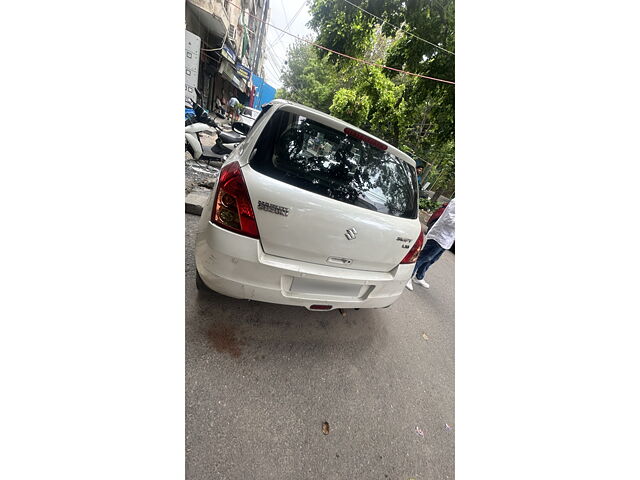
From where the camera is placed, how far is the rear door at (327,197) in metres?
1.45

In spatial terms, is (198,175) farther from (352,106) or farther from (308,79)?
(308,79)

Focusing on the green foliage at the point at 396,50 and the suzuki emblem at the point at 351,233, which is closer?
the suzuki emblem at the point at 351,233

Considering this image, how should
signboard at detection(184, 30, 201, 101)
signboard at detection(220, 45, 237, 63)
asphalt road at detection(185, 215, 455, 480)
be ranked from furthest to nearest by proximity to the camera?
signboard at detection(220, 45, 237, 63)
signboard at detection(184, 30, 201, 101)
asphalt road at detection(185, 215, 455, 480)

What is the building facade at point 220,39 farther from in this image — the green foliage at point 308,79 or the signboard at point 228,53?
the green foliage at point 308,79

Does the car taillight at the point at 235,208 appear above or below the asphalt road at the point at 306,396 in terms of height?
above

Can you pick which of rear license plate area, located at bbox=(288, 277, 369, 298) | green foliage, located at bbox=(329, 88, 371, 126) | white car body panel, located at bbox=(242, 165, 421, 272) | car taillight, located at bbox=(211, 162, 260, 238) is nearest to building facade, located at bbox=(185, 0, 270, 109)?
Answer: green foliage, located at bbox=(329, 88, 371, 126)

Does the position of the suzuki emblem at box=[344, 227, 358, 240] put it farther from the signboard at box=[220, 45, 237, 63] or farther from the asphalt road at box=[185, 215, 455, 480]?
the signboard at box=[220, 45, 237, 63]

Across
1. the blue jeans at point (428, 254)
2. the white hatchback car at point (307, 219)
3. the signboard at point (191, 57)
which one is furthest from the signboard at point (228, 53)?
the blue jeans at point (428, 254)

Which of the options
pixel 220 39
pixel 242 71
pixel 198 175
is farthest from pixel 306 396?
pixel 242 71

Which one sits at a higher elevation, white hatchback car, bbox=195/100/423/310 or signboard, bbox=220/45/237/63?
white hatchback car, bbox=195/100/423/310

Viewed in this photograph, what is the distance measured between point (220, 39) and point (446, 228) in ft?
46.2

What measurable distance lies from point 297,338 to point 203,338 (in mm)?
719

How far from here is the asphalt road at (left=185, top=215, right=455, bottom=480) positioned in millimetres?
1298

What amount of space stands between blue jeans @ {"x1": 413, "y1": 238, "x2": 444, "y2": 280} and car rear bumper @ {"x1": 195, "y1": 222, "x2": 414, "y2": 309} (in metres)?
1.95
